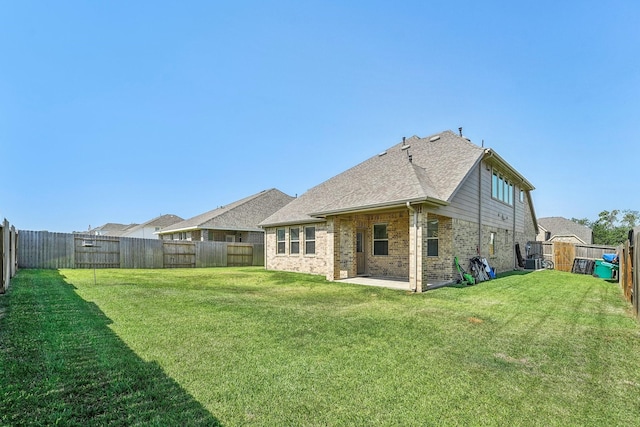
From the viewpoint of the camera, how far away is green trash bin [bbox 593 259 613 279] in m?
14.2

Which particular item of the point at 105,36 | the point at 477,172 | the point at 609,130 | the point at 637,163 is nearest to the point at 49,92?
the point at 105,36

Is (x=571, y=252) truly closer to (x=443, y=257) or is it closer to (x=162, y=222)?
(x=443, y=257)

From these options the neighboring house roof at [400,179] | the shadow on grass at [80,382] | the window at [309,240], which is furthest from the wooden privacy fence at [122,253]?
the shadow on grass at [80,382]

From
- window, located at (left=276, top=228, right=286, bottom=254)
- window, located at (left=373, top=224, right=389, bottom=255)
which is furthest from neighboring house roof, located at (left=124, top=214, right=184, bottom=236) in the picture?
window, located at (left=373, top=224, right=389, bottom=255)

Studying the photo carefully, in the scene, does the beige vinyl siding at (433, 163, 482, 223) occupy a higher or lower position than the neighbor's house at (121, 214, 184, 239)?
higher

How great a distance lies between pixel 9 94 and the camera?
488 inches

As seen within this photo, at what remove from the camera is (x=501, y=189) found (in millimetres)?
16516

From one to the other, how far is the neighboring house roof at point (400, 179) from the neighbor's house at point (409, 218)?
0.14 ft

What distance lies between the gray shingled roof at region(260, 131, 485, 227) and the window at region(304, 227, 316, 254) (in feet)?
2.28

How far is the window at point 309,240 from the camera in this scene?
1559 cm

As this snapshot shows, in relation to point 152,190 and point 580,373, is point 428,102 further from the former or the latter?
point 152,190

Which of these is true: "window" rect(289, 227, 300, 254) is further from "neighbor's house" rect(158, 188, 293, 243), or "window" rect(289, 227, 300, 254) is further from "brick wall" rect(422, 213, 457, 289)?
"brick wall" rect(422, 213, 457, 289)

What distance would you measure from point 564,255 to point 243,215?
21708 millimetres

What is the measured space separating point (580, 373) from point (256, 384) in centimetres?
382
